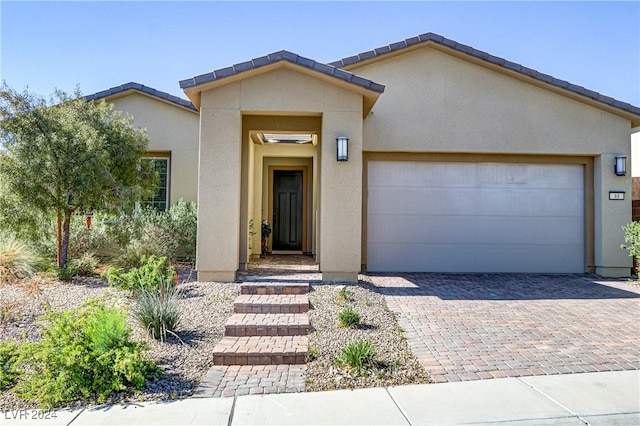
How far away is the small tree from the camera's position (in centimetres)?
738

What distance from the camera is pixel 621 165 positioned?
9.52 meters

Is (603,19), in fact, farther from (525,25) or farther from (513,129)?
(513,129)

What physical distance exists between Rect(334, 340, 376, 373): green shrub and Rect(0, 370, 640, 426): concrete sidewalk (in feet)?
1.27

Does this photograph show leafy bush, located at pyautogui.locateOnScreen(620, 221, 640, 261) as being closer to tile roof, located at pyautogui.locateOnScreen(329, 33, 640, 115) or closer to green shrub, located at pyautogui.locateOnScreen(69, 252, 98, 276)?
tile roof, located at pyautogui.locateOnScreen(329, 33, 640, 115)

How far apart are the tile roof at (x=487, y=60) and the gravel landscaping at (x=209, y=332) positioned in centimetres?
527

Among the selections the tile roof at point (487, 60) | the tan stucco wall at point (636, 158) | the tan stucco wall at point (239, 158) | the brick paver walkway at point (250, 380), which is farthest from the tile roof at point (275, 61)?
the tan stucco wall at point (636, 158)

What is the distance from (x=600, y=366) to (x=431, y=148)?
6183 mm

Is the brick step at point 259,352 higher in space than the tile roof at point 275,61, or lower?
lower

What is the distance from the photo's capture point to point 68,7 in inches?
293

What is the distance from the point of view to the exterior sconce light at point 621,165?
9.53 metres

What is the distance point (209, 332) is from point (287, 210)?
8.01 meters

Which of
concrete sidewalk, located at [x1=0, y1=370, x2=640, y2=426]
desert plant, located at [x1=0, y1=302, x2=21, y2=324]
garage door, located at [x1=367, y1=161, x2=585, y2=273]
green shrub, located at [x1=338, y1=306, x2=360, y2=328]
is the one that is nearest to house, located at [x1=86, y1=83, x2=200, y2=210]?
garage door, located at [x1=367, y1=161, x2=585, y2=273]

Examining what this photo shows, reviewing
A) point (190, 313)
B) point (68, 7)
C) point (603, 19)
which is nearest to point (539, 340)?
point (190, 313)

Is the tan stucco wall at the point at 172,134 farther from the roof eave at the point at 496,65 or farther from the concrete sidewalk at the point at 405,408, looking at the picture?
the concrete sidewalk at the point at 405,408
